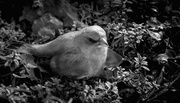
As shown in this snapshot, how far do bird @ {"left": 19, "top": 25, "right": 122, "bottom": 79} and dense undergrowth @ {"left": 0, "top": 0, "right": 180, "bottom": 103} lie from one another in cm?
13

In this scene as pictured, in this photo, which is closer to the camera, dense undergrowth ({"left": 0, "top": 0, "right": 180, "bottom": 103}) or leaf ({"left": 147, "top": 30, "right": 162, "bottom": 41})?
dense undergrowth ({"left": 0, "top": 0, "right": 180, "bottom": 103})

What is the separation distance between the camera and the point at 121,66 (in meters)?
2.73

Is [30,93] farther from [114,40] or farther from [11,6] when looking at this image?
[11,6]

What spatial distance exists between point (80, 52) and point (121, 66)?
2.10 feet

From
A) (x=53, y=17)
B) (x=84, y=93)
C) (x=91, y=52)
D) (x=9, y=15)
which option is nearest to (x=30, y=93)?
(x=84, y=93)

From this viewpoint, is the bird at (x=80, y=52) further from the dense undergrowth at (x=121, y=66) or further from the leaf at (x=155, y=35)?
the leaf at (x=155, y=35)

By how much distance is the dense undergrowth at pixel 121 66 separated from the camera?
2.29 meters

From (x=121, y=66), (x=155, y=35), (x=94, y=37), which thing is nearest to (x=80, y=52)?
(x=94, y=37)

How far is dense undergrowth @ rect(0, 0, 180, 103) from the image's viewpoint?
229 cm

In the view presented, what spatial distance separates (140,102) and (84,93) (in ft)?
2.07

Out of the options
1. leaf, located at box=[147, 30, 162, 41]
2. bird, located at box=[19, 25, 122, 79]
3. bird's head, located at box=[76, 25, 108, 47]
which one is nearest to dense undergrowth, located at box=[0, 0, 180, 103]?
leaf, located at box=[147, 30, 162, 41]

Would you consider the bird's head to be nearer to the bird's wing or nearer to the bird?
the bird

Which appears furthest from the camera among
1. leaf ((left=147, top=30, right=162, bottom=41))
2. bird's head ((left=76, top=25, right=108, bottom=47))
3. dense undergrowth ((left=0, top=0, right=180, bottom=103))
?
leaf ((left=147, top=30, right=162, bottom=41))

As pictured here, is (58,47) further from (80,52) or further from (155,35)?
(155,35)
